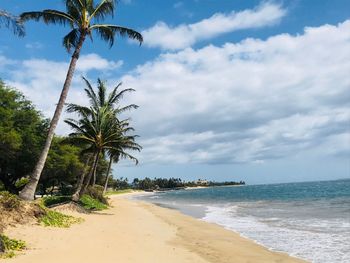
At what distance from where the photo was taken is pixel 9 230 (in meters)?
12.1

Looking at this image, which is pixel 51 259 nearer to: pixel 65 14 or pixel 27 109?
pixel 65 14

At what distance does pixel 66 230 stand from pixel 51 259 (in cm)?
518

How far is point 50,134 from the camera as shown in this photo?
17.4 metres

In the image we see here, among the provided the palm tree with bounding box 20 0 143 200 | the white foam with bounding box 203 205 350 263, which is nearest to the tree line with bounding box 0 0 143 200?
the palm tree with bounding box 20 0 143 200

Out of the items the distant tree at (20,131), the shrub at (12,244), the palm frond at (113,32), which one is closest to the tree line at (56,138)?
the distant tree at (20,131)

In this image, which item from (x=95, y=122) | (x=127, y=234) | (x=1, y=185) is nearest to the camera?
(x=127, y=234)

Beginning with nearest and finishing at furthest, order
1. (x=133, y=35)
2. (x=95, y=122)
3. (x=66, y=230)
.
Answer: (x=66, y=230) < (x=133, y=35) < (x=95, y=122)

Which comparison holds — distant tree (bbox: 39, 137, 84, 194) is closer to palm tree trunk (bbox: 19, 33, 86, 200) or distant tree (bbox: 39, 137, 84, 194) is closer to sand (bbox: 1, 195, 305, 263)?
palm tree trunk (bbox: 19, 33, 86, 200)

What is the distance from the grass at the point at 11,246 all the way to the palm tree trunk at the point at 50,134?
640cm

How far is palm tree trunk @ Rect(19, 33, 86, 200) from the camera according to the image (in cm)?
1684

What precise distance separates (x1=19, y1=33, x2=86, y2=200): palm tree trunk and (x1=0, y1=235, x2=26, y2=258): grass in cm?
640

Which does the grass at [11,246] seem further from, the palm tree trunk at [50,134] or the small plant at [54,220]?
the palm tree trunk at [50,134]

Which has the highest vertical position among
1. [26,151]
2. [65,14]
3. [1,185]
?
[65,14]

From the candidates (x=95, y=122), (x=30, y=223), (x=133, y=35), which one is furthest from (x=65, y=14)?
(x=30, y=223)
